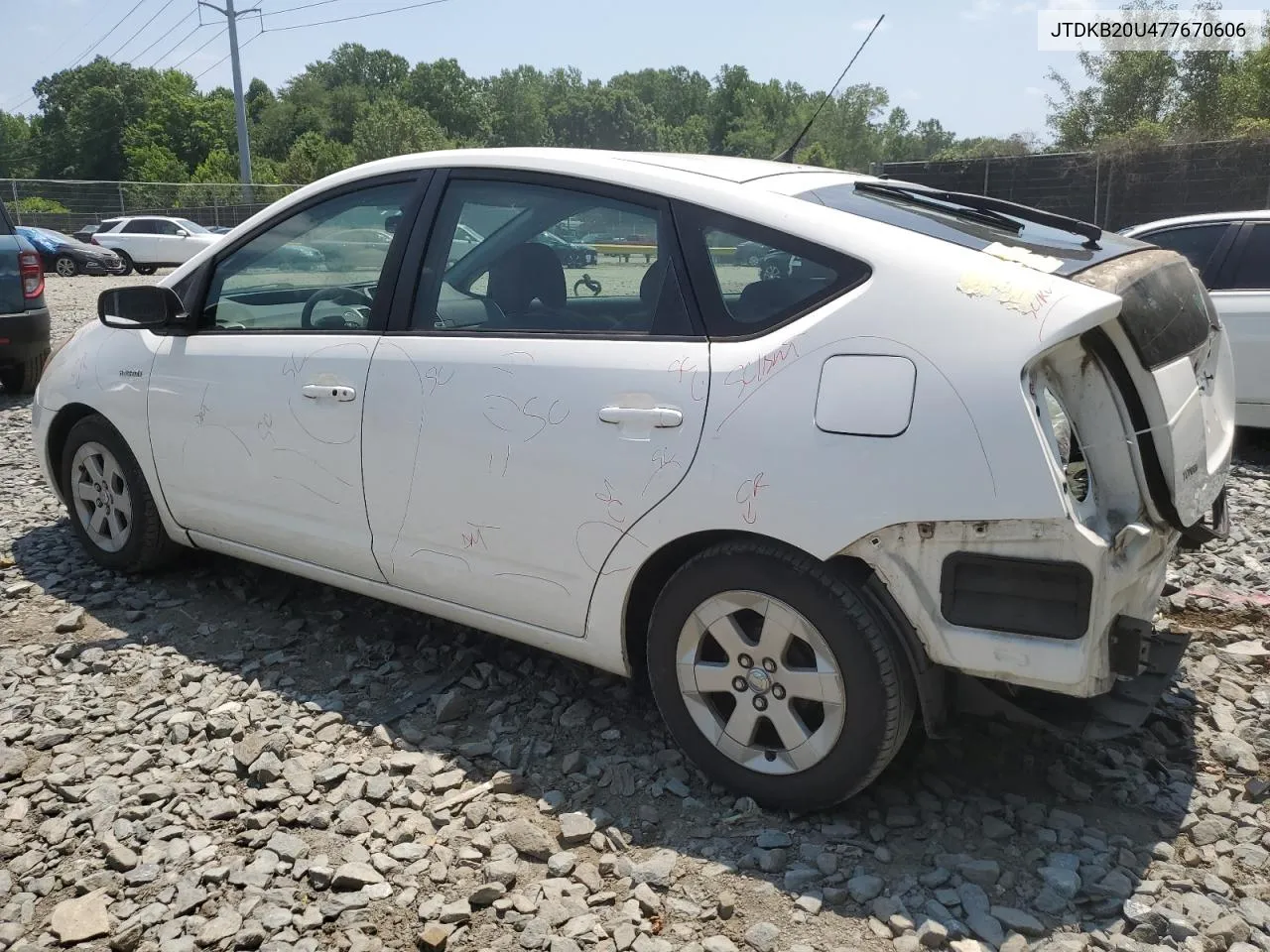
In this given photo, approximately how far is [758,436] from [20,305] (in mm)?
8270

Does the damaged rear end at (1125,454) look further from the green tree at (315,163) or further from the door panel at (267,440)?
the green tree at (315,163)

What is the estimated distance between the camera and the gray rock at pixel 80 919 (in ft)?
8.26

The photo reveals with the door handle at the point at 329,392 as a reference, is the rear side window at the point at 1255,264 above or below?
above

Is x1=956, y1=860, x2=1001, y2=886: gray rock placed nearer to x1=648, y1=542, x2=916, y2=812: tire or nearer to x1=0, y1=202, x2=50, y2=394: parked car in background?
x1=648, y1=542, x2=916, y2=812: tire

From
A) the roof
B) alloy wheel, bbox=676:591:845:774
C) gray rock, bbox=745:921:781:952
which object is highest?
the roof

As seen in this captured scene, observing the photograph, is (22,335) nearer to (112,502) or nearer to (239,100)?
(112,502)

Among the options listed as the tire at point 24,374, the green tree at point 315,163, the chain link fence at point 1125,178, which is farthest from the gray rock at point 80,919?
the green tree at point 315,163

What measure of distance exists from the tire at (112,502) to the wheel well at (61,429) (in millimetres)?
39

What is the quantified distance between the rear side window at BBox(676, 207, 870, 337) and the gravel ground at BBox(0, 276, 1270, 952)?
133 centimetres

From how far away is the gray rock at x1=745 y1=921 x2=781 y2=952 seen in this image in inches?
96.2

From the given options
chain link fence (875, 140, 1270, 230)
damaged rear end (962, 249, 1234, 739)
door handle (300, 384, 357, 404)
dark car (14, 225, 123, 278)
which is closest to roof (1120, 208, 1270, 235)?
damaged rear end (962, 249, 1234, 739)

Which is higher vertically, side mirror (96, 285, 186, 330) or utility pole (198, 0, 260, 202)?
utility pole (198, 0, 260, 202)

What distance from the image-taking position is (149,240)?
95.2ft

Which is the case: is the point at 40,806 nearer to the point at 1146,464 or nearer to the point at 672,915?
the point at 672,915
